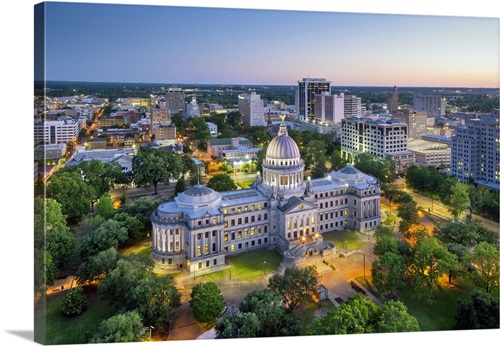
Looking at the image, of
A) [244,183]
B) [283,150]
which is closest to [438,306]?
[283,150]

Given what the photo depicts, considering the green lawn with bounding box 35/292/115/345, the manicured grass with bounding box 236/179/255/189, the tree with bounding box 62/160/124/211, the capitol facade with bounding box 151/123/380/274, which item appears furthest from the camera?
the manicured grass with bounding box 236/179/255/189

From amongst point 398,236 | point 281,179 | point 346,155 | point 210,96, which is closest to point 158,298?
point 281,179

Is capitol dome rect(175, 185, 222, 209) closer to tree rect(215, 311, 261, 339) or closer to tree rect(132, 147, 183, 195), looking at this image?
tree rect(215, 311, 261, 339)

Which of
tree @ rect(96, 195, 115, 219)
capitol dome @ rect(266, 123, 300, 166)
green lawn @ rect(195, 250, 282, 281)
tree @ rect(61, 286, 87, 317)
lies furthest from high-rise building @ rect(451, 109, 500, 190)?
tree @ rect(61, 286, 87, 317)

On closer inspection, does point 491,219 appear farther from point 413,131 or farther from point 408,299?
point 413,131

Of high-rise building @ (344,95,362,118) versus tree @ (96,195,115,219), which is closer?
tree @ (96,195,115,219)

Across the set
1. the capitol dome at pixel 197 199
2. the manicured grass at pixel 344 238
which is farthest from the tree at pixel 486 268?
the capitol dome at pixel 197 199

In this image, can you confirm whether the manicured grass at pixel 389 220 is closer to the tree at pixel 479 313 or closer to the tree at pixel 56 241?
the tree at pixel 479 313
